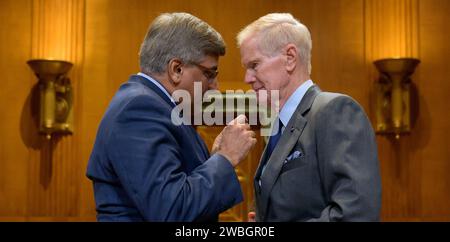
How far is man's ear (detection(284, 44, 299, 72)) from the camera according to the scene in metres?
2.39

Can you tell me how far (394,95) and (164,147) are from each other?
3533mm

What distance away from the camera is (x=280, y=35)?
94.2 inches

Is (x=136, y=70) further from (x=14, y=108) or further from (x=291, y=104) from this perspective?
(x=291, y=104)

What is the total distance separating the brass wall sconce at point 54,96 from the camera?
5051 mm

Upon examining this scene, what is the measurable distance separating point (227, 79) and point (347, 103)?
3.25 meters

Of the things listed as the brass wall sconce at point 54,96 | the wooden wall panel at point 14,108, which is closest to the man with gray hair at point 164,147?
the brass wall sconce at point 54,96

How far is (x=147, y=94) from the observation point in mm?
2150

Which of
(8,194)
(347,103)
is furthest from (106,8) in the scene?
(347,103)

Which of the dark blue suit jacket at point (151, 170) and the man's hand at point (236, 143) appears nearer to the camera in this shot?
the dark blue suit jacket at point (151, 170)

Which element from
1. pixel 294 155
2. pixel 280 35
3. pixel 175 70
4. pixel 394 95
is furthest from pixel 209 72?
pixel 394 95

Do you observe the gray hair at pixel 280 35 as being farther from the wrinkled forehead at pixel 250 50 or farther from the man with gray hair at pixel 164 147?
the man with gray hair at pixel 164 147

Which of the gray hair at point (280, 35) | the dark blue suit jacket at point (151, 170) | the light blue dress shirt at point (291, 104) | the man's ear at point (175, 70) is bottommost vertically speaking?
the dark blue suit jacket at point (151, 170)

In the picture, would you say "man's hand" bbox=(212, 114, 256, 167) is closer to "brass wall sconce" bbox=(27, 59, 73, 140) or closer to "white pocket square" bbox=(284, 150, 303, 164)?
"white pocket square" bbox=(284, 150, 303, 164)

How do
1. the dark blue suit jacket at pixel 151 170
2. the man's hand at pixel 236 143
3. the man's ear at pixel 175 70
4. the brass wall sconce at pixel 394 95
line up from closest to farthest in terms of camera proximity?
the dark blue suit jacket at pixel 151 170
the man's hand at pixel 236 143
the man's ear at pixel 175 70
the brass wall sconce at pixel 394 95
